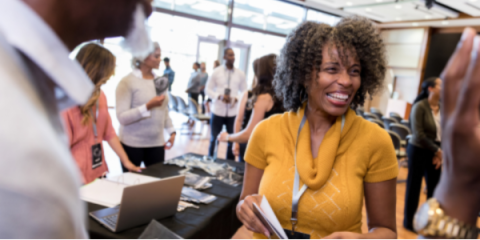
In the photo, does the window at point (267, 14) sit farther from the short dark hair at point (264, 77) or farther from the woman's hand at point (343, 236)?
the woman's hand at point (343, 236)

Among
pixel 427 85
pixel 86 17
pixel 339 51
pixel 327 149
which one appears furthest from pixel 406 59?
pixel 86 17

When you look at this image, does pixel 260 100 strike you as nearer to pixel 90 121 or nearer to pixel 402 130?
pixel 90 121

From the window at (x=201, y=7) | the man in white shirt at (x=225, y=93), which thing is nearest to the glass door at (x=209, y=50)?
the window at (x=201, y=7)

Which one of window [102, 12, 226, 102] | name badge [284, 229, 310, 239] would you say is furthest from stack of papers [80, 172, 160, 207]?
window [102, 12, 226, 102]

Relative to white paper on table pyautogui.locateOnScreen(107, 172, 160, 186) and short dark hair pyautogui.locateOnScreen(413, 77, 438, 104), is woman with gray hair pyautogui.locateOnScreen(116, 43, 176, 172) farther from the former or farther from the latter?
short dark hair pyautogui.locateOnScreen(413, 77, 438, 104)

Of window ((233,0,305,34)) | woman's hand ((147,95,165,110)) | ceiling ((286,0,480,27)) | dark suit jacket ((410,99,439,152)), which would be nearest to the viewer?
woman's hand ((147,95,165,110))

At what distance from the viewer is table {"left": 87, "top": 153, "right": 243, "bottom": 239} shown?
1340 millimetres

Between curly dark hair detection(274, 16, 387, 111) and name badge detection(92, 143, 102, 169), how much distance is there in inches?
47.0

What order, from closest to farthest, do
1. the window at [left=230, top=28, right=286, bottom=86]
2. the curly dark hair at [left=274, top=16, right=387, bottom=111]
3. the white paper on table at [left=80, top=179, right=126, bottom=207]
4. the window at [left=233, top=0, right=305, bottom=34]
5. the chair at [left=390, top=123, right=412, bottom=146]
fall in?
the curly dark hair at [left=274, top=16, right=387, bottom=111]
the white paper on table at [left=80, top=179, right=126, bottom=207]
the chair at [left=390, top=123, right=412, bottom=146]
the window at [left=233, top=0, right=305, bottom=34]
the window at [left=230, top=28, right=286, bottom=86]

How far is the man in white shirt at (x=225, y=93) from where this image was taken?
443 cm

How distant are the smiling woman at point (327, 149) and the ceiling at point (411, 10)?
8.15 metres

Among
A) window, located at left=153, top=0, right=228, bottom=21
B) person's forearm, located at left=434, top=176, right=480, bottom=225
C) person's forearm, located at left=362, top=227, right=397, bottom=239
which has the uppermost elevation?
window, located at left=153, top=0, right=228, bottom=21

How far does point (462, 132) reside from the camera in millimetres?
342

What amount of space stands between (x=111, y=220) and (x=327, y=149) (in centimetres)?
98
